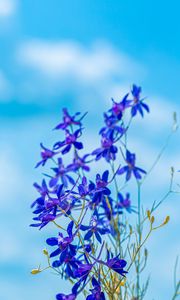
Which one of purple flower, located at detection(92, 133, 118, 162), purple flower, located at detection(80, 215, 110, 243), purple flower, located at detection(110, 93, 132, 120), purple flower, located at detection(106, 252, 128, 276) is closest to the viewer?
purple flower, located at detection(106, 252, 128, 276)

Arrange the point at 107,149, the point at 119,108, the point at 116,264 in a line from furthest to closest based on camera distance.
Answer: the point at 119,108 → the point at 107,149 → the point at 116,264

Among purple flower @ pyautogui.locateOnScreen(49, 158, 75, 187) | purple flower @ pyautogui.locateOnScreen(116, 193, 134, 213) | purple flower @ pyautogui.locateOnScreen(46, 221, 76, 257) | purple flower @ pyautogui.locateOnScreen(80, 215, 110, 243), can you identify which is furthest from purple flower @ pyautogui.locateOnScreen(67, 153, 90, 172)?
purple flower @ pyautogui.locateOnScreen(46, 221, 76, 257)

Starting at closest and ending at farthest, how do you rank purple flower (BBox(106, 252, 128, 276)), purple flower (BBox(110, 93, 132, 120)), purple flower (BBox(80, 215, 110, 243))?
purple flower (BBox(106, 252, 128, 276)) → purple flower (BBox(80, 215, 110, 243)) → purple flower (BBox(110, 93, 132, 120))

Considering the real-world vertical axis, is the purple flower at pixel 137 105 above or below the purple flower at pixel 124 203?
above

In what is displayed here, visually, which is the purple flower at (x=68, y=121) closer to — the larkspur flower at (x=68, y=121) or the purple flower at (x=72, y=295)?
the larkspur flower at (x=68, y=121)

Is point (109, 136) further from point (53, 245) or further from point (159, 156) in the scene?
point (53, 245)

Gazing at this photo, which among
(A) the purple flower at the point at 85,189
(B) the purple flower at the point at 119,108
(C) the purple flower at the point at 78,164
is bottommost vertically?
(A) the purple flower at the point at 85,189

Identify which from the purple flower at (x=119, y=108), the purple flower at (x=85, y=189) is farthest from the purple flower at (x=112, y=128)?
the purple flower at (x=85, y=189)

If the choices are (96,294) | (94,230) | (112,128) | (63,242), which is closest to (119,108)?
(112,128)

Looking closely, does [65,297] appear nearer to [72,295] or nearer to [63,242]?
[72,295]

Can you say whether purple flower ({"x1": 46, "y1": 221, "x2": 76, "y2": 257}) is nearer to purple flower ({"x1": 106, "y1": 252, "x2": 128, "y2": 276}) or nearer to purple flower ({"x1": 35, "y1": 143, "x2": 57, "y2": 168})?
purple flower ({"x1": 106, "y1": 252, "x2": 128, "y2": 276})

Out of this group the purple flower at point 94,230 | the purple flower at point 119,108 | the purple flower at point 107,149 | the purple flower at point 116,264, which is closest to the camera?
the purple flower at point 116,264
